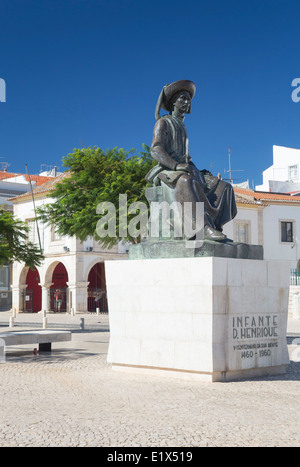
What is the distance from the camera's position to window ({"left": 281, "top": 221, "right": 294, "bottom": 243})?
39000 mm

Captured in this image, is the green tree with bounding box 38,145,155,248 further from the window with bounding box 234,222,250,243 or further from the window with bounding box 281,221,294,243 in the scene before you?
the window with bounding box 281,221,294,243

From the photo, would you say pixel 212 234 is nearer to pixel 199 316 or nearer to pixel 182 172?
pixel 182 172

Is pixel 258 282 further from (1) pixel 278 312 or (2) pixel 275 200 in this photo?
(2) pixel 275 200

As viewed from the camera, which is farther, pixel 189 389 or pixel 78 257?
pixel 78 257

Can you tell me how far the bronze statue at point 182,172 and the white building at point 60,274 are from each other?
23.4 metres

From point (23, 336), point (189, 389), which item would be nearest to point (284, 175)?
point (23, 336)

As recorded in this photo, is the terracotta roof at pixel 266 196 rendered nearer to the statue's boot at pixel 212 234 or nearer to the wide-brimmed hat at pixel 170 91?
the wide-brimmed hat at pixel 170 91

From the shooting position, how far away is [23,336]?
36.8 feet

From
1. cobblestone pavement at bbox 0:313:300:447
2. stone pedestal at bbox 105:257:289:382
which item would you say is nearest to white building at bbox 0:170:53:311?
stone pedestal at bbox 105:257:289:382

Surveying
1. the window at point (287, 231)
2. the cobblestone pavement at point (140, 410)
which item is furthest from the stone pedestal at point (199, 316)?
the window at point (287, 231)

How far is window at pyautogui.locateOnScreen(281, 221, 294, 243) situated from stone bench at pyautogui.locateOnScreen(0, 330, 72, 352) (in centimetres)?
2893

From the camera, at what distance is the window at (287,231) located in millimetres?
39000

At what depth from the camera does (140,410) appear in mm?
5520
